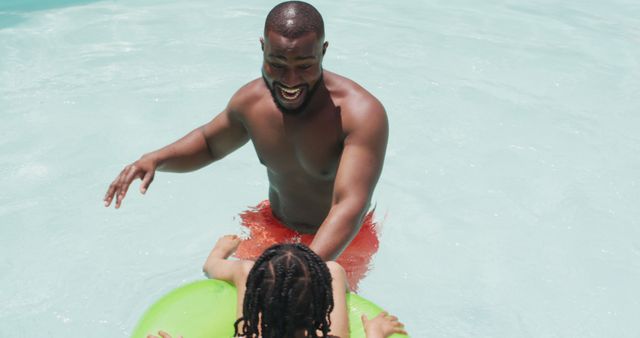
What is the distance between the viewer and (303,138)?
9.55ft

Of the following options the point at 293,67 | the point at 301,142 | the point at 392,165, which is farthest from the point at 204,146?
the point at 392,165

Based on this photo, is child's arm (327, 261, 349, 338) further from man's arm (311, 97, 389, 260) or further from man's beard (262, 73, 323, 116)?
man's beard (262, 73, 323, 116)

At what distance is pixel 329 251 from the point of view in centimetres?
263

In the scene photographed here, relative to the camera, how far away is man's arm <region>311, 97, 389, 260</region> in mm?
2654

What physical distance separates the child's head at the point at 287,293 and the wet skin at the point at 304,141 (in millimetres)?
520

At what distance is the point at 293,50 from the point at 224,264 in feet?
2.55

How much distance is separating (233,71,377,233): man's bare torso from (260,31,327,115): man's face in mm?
76

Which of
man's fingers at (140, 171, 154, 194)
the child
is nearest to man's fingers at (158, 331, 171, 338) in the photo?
the child

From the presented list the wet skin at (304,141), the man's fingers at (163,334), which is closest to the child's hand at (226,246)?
the wet skin at (304,141)

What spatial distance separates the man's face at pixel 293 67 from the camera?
8.65 feet

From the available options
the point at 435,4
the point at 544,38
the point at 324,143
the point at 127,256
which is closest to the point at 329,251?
the point at 324,143

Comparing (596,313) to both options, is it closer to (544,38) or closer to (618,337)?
(618,337)

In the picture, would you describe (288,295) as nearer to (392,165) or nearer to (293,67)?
(293,67)

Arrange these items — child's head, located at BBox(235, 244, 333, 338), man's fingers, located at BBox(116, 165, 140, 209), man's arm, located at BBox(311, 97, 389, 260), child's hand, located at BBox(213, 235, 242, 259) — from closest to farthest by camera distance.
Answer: child's head, located at BBox(235, 244, 333, 338)
man's arm, located at BBox(311, 97, 389, 260)
child's hand, located at BBox(213, 235, 242, 259)
man's fingers, located at BBox(116, 165, 140, 209)
